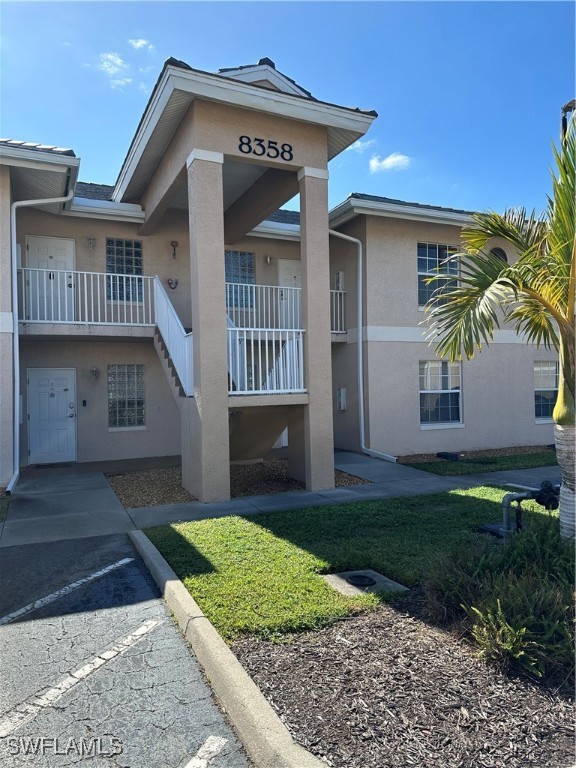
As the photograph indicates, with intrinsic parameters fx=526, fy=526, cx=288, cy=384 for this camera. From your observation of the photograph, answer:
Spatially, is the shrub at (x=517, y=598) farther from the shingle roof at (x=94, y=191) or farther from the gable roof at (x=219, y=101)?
the shingle roof at (x=94, y=191)

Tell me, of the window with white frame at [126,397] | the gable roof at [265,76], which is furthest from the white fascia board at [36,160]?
the window with white frame at [126,397]

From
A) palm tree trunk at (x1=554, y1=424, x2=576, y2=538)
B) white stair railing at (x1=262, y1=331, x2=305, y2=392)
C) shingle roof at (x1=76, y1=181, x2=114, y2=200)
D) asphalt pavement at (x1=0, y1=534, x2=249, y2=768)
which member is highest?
shingle roof at (x1=76, y1=181, x2=114, y2=200)

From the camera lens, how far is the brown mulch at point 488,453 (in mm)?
12530

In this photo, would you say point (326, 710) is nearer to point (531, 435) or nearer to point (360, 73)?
point (360, 73)

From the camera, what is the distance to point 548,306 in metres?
4.78

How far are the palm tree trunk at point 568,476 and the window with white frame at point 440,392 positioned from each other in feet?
28.1

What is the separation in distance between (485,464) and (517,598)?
8.47 m

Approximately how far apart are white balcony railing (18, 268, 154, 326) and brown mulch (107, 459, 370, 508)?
327 centimetres

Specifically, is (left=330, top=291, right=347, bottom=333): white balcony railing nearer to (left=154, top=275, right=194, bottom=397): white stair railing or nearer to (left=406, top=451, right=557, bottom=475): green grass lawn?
(left=406, top=451, right=557, bottom=475): green grass lawn

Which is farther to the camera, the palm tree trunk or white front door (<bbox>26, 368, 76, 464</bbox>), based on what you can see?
white front door (<bbox>26, 368, 76, 464</bbox>)

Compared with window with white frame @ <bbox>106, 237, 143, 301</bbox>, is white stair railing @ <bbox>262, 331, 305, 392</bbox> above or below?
below

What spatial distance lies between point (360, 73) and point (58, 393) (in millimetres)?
9005

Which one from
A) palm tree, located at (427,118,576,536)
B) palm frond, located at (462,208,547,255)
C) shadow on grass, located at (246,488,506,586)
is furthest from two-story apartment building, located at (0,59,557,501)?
palm tree, located at (427,118,576,536)

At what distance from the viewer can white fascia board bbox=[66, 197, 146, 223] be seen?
Result: 37.2ft
